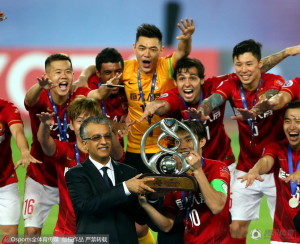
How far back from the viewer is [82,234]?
519cm

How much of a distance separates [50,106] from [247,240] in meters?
2.77

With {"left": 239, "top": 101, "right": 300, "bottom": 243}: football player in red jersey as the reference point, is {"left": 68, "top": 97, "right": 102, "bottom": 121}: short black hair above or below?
above

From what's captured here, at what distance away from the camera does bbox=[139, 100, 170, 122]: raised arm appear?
6982 millimetres

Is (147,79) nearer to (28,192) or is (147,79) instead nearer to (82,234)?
(28,192)

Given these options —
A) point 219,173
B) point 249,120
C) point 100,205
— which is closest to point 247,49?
point 249,120

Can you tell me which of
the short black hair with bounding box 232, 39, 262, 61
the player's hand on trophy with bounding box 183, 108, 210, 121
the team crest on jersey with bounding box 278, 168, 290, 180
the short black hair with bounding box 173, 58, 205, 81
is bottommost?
the team crest on jersey with bounding box 278, 168, 290, 180

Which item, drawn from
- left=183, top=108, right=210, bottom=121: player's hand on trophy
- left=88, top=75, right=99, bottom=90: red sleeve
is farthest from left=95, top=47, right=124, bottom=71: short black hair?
left=183, top=108, right=210, bottom=121: player's hand on trophy

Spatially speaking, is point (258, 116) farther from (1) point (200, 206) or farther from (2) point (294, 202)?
(1) point (200, 206)

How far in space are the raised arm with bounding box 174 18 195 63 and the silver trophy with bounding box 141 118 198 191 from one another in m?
2.02

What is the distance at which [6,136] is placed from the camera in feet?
23.7

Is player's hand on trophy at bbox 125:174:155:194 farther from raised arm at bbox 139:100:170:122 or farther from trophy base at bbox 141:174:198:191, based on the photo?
raised arm at bbox 139:100:170:122

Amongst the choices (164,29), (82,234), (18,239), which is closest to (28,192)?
(18,239)

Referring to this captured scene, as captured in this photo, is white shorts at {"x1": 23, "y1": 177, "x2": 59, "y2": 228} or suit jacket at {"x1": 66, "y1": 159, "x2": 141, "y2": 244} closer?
suit jacket at {"x1": 66, "y1": 159, "x2": 141, "y2": 244}

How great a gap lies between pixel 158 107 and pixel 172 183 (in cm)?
217
